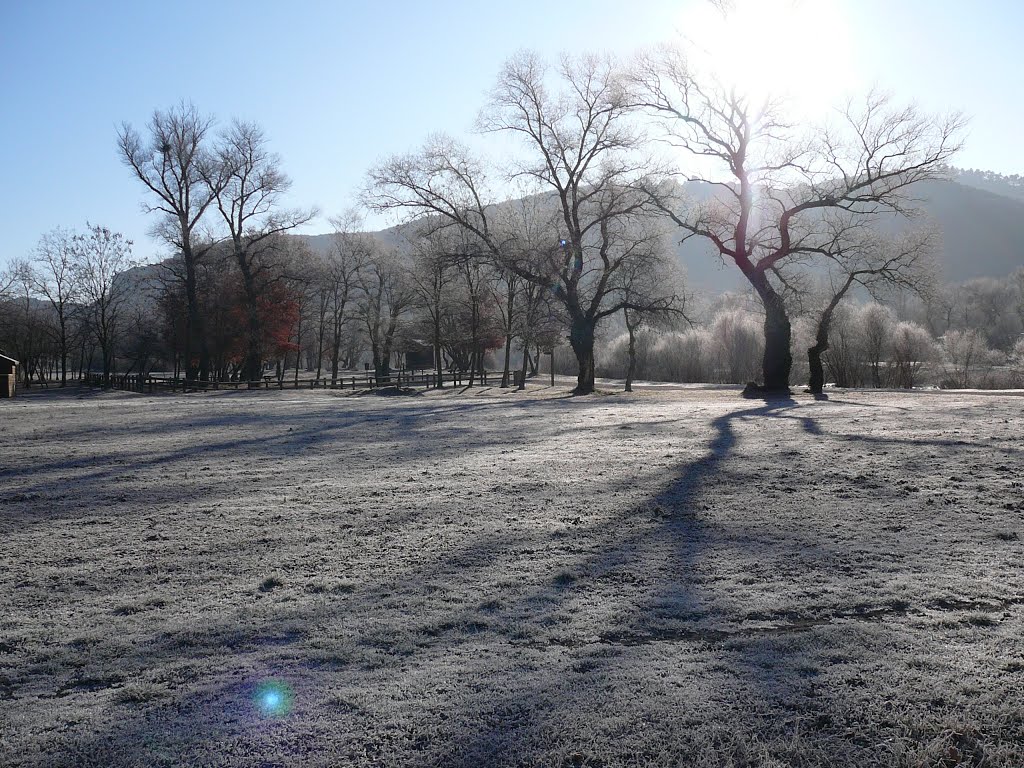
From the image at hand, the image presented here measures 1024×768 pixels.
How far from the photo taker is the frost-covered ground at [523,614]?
2.68 meters

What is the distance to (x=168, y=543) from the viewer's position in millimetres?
5418

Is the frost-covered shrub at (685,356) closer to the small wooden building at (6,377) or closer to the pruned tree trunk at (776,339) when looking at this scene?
the pruned tree trunk at (776,339)

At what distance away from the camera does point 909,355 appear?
42406mm

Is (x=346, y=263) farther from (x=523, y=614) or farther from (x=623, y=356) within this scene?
(x=523, y=614)

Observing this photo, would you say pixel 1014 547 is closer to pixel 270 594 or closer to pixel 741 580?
pixel 741 580

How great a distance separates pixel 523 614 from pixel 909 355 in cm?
Answer: 4530

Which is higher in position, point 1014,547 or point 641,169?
point 641,169

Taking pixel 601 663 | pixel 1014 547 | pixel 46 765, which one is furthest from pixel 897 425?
pixel 46 765

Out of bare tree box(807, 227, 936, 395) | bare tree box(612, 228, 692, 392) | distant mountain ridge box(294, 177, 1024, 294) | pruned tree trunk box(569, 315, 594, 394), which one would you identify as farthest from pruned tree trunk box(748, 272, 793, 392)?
distant mountain ridge box(294, 177, 1024, 294)

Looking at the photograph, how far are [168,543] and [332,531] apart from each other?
1211mm

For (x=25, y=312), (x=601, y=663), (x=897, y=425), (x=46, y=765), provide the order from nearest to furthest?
1. (x=46, y=765)
2. (x=601, y=663)
3. (x=897, y=425)
4. (x=25, y=312)

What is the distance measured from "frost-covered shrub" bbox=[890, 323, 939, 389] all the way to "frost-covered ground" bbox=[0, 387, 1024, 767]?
37234mm

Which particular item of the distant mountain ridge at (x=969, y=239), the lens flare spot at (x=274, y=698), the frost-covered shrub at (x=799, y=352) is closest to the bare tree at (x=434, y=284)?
the frost-covered shrub at (x=799, y=352)

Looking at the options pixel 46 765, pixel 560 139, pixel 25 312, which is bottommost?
pixel 46 765
